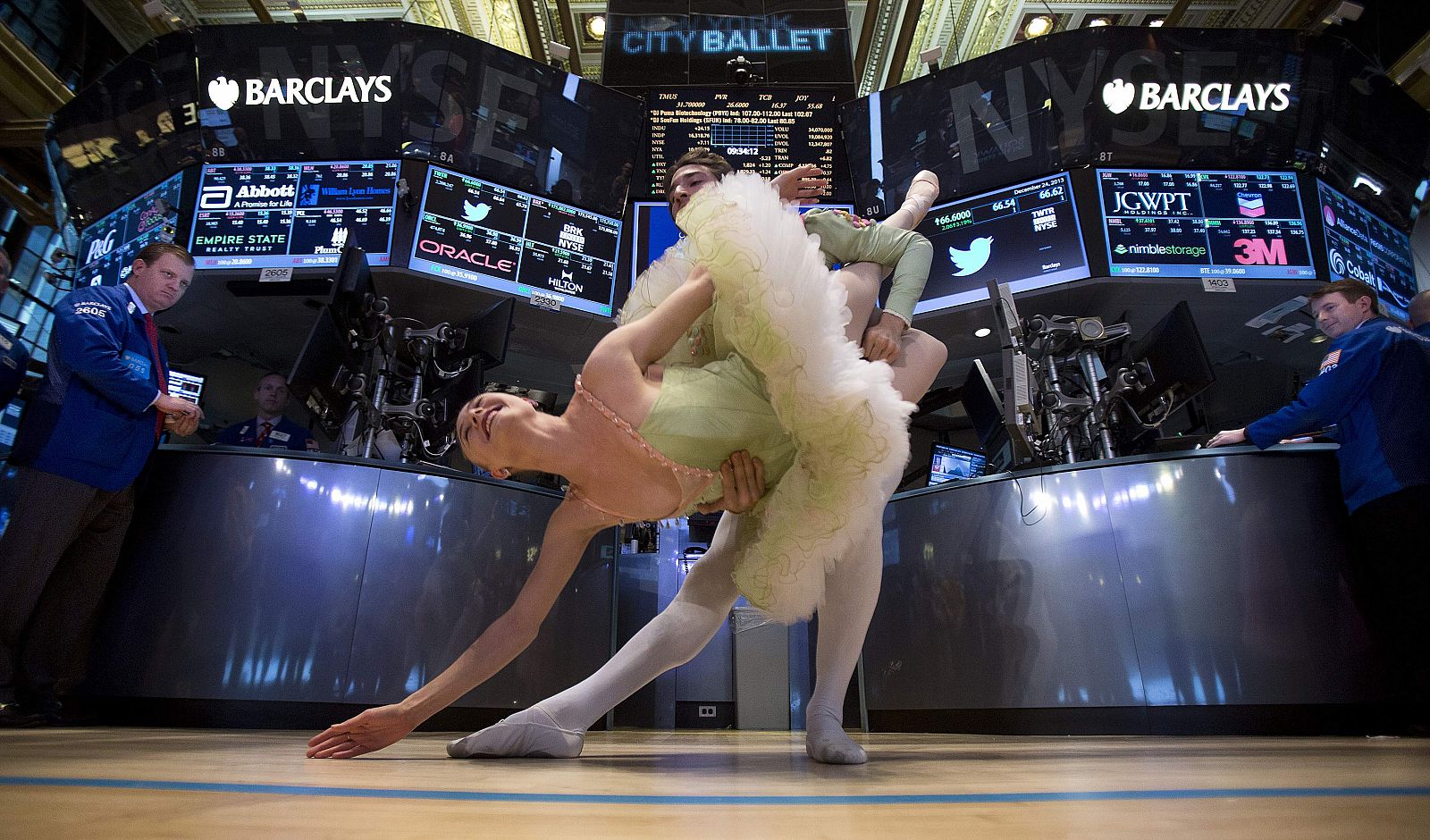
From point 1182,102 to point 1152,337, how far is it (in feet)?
7.29

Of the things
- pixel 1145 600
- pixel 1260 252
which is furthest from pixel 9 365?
pixel 1260 252

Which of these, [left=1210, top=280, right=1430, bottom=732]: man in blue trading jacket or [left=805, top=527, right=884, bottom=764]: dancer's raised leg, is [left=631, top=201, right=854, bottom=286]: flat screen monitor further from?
[left=805, top=527, right=884, bottom=764]: dancer's raised leg

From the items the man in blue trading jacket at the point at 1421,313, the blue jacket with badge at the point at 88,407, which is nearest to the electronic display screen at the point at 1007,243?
the man in blue trading jacket at the point at 1421,313

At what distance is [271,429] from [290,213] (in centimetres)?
138

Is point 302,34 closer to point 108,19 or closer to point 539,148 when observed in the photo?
point 539,148

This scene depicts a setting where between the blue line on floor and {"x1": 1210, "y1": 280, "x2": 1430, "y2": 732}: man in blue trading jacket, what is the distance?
2152 mm

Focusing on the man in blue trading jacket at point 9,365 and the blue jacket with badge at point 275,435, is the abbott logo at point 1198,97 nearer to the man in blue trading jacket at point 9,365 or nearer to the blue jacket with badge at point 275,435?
the blue jacket with badge at point 275,435

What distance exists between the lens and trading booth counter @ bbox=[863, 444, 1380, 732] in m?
2.41

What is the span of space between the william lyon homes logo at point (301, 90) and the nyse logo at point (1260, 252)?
5183 millimetres

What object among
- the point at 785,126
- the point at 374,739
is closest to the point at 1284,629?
the point at 374,739

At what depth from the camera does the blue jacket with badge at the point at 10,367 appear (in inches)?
109

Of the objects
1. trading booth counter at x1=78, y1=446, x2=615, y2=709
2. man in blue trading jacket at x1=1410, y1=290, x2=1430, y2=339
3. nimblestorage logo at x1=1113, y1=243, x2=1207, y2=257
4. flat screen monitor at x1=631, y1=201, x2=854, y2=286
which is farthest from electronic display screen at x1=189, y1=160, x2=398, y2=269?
man in blue trading jacket at x1=1410, y1=290, x2=1430, y2=339

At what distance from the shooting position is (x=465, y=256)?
15.4 ft

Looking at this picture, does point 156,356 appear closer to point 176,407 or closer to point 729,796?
point 176,407
